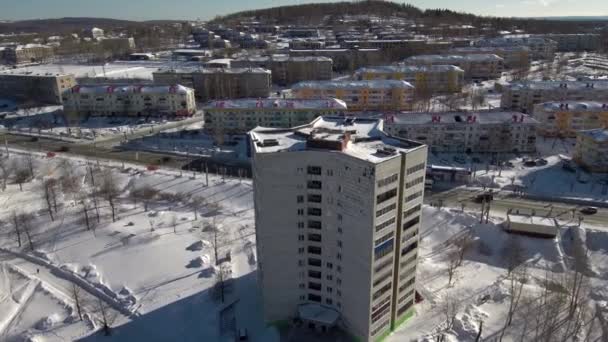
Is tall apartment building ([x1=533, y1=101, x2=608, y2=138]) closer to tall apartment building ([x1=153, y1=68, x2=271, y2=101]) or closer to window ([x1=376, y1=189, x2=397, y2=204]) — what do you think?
window ([x1=376, y1=189, x2=397, y2=204])

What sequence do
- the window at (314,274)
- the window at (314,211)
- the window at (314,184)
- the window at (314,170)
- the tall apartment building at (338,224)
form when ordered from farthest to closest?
1. the window at (314,274)
2. the window at (314,211)
3. the window at (314,184)
4. the window at (314,170)
5. the tall apartment building at (338,224)

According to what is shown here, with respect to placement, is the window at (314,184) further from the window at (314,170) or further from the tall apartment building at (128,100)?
the tall apartment building at (128,100)

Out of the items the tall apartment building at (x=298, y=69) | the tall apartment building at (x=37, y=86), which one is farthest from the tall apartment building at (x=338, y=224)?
the tall apartment building at (x=37, y=86)

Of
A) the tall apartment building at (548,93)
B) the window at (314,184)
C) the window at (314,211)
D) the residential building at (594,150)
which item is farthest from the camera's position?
the tall apartment building at (548,93)

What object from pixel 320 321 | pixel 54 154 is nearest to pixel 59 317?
pixel 320 321

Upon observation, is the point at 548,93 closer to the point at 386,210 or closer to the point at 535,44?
the point at 386,210

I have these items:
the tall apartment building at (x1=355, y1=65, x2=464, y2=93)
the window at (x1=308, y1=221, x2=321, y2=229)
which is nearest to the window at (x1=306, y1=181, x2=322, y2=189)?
the window at (x1=308, y1=221, x2=321, y2=229)
